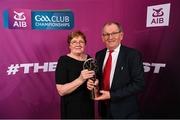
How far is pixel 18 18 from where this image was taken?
2410 mm

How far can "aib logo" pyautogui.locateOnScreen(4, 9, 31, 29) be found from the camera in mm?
2375

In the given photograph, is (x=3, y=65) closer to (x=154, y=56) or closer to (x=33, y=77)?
(x=33, y=77)

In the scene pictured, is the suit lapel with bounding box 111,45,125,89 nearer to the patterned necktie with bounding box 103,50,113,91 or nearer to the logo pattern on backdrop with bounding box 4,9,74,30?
the patterned necktie with bounding box 103,50,113,91

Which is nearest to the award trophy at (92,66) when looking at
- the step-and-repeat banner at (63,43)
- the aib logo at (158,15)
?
the step-and-repeat banner at (63,43)

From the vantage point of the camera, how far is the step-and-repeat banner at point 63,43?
241 cm

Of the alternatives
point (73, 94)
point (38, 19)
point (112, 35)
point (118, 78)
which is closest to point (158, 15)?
point (112, 35)

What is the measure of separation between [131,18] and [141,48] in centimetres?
29

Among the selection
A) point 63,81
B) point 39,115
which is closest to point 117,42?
point 63,81

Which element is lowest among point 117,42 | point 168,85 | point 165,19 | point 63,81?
point 168,85

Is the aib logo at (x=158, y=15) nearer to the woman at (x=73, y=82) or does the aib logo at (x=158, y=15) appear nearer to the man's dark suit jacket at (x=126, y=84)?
the man's dark suit jacket at (x=126, y=84)

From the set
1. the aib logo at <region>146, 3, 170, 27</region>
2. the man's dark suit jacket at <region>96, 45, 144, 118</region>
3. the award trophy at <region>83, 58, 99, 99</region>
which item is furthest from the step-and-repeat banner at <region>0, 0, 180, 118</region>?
the award trophy at <region>83, 58, 99, 99</region>

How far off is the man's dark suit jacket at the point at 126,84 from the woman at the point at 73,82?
0.18m

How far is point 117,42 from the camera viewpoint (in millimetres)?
1889

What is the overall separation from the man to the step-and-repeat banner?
0.70m
